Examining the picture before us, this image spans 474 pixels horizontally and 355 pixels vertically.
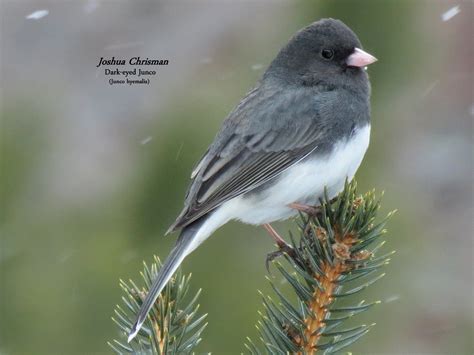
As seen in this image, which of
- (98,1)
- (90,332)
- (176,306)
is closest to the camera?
(176,306)

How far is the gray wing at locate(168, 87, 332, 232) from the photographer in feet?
7.47

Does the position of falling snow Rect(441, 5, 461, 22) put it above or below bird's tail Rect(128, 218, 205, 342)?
below

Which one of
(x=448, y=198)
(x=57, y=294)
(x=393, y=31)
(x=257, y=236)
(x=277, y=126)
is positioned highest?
(x=393, y=31)

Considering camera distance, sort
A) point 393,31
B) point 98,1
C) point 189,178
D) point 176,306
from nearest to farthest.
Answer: point 176,306, point 189,178, point 393,31, point 98,1

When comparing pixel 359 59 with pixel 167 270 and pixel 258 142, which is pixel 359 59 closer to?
pixel 258 142

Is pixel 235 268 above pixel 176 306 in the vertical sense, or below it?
below

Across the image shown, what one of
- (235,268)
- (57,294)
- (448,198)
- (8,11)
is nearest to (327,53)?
(235,268)

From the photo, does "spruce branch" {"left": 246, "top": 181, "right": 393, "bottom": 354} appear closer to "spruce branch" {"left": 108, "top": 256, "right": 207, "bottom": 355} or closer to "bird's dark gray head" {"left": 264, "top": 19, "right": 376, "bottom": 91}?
"spruce branch" {"left": 108, "top": 256, "right": 207, "bottom": 355}

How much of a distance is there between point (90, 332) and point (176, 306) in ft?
2.01

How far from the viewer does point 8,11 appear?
5.68m

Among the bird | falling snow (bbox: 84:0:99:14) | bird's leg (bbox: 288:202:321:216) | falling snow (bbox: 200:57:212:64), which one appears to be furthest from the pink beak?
falling snow (bbox: 84:0:99:14)

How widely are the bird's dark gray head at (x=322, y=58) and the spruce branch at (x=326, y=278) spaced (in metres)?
0.91

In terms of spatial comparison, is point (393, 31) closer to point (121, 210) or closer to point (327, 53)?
point (327, 53)

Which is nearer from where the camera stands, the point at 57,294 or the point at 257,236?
the point at 57,294
